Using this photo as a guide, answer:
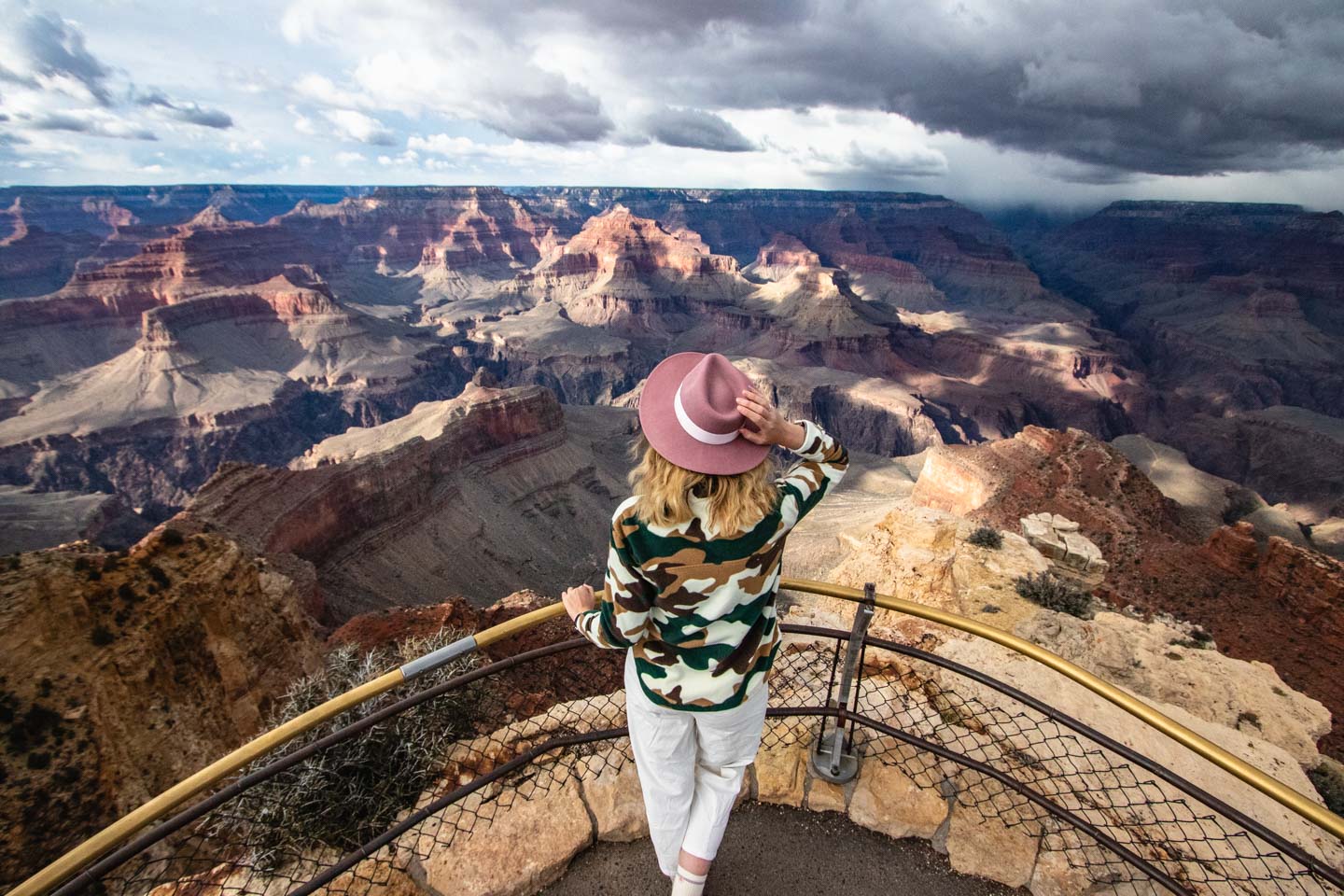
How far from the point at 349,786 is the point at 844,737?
346 centimetres

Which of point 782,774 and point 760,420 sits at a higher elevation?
point 760,420

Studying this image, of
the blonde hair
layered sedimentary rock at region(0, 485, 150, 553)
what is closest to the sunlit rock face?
layered sedimentary rock at region(0, 485, 150, 553)

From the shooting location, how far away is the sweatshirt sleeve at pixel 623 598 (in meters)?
2.47

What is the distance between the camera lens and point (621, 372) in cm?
10025

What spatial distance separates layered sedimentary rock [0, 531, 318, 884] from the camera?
6652 mm

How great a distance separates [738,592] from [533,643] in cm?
980

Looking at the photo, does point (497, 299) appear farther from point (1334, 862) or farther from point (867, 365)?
point (1334, 862)

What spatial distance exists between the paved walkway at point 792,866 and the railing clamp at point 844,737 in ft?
1.07

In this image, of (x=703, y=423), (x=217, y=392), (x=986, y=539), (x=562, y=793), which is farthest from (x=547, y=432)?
(x=217, y=392)

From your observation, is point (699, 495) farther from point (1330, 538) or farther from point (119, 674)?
point (1330, 538)

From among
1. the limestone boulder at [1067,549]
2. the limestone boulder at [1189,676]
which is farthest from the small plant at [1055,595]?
the limestone boulder at [1067,549]

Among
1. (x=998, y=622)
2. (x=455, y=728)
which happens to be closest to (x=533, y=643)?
(x=455, y=728)

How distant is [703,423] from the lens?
2342 millimetres

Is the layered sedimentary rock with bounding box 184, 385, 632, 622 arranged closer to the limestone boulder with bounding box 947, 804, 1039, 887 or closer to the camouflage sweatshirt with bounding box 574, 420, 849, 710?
the limestone boulder with bounding box 947, 804, 1039, 887
